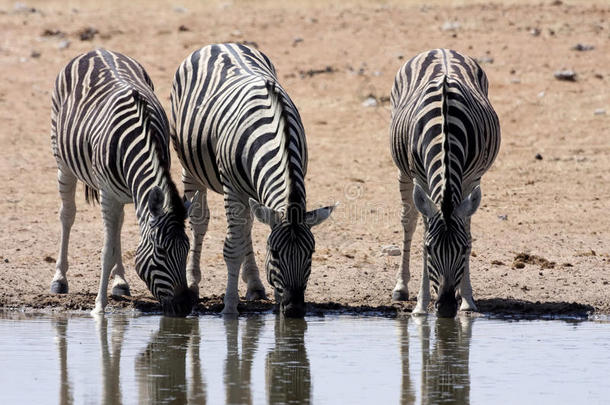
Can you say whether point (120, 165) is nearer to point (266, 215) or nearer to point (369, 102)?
point (266, 215)

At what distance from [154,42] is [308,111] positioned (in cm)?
536

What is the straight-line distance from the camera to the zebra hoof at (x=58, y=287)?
10773 millimetres

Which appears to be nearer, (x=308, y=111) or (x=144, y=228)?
(x=144, y=228)

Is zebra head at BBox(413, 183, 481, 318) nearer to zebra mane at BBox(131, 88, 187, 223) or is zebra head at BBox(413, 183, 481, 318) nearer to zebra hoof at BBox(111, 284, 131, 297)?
zebra mane at BBox(131, 88, 187, 223)

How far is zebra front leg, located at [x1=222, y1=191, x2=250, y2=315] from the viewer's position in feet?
31.3

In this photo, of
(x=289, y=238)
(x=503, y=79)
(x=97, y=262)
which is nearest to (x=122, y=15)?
(x=503, y=79)

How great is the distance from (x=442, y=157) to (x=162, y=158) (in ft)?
7.57

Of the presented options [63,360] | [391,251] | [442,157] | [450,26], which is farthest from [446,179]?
[450,26]

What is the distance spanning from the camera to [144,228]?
28.8 ft

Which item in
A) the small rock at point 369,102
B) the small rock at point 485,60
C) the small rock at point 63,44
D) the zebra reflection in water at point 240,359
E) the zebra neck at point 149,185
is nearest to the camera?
the zebra reflection in water at point 240,359

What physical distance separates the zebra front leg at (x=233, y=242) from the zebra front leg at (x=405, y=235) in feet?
5.75

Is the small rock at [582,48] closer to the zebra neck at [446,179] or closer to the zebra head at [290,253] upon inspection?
the zebra neck at [446,179]

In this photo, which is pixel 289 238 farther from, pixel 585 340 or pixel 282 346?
pixel 585 340

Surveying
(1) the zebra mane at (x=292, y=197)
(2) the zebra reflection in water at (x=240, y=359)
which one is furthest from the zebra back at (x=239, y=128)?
(2) the zebra reflection in water at (x=240, y=359)
